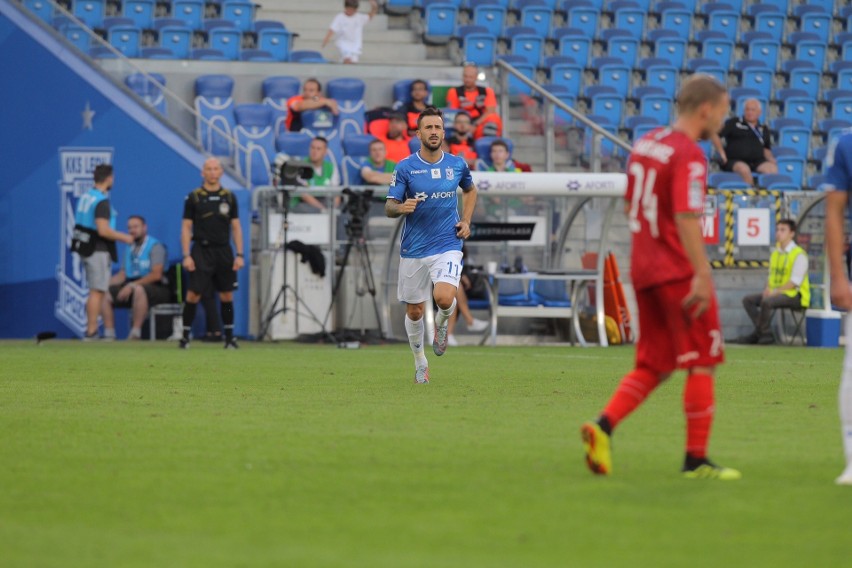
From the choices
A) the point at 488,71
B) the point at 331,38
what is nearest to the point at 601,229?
the point at 488,71

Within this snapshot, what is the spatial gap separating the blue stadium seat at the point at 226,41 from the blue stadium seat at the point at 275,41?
509 mm

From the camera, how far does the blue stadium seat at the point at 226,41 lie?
2206cm

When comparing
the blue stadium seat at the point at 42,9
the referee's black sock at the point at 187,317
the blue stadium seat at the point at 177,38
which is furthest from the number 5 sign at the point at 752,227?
the blue stadium seat at the point at 42,9

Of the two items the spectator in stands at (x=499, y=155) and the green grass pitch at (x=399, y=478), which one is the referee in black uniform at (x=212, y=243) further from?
the green grass pitch at (x=399, y=478)

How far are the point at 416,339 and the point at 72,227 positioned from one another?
373 inches

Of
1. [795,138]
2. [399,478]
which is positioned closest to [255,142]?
[795,138]

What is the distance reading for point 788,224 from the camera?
19016 millimetres

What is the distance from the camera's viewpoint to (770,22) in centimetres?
2739

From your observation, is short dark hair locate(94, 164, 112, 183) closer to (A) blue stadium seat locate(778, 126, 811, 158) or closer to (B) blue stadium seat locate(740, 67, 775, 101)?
(A) blue stadium seat locate(778, 126, 811, 158)

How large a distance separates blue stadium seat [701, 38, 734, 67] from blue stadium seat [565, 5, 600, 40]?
2.16 meters

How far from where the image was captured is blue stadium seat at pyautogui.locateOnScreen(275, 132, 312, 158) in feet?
66.1

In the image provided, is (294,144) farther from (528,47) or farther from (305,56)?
(528,47)

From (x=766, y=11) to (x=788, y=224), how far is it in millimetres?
9701

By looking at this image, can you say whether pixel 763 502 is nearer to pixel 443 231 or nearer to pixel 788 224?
pixel 443 231
